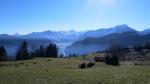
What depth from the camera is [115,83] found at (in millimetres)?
29766

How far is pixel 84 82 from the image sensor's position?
31359 millimetres

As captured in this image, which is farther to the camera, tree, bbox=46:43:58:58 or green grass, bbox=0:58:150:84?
tree, bbox=46:43:58:58

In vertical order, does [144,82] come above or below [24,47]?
below

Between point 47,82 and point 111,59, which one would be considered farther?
point 111,59

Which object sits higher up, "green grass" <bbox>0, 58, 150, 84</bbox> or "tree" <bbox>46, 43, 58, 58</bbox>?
"tree" <bbox>46, 43, 58, 58</bbox>

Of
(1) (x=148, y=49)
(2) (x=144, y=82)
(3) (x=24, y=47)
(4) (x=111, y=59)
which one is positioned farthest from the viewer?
(1) (x=148, y=49)

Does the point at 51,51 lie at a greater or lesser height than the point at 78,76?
greater

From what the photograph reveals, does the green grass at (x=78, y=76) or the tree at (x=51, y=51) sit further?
the tree at (x=51, y=51)

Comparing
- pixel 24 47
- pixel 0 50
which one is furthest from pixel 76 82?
pixel 24 47

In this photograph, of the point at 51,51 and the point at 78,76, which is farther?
the point at 51,51

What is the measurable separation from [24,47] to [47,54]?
1440 cm

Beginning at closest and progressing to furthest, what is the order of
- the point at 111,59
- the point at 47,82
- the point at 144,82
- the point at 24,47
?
the point at 144,82 < the point at 47,82 < the point at 111,59 < the point at 24,47

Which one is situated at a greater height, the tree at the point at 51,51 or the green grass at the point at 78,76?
the tree at the point at 51,51

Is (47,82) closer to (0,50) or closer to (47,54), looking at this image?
(0,50)
